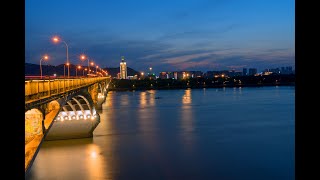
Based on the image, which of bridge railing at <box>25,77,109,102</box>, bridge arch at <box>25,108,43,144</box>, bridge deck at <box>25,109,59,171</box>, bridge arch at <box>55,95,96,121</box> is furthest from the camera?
bridge arch at <box>55,95,96,121</box>

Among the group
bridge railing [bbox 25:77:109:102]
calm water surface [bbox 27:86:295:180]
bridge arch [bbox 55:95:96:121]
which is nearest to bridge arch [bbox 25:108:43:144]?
bridge railing [bbox 25:77:109:102]

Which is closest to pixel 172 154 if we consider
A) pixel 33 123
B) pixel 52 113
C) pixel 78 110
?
pixel 78 110

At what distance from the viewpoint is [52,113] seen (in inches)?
781

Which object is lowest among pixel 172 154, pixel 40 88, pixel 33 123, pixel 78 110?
pixel 172 154

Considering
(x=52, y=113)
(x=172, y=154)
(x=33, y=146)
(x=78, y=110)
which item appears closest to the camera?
(x=33, y=146)

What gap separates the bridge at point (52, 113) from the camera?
45.9 feet

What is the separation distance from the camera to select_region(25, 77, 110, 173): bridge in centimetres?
1398

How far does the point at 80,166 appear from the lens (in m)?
28.7

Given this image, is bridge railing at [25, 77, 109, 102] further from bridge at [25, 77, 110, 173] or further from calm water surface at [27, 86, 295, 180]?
calm water surface at [27, 86, 295, 180]

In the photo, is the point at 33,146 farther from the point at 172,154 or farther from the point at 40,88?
the point at 172,154

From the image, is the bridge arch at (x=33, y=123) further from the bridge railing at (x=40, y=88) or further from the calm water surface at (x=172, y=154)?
the calm water surface at (x=172, y=154)

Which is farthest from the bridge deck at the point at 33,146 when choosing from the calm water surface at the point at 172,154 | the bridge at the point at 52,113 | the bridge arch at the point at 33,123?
the calm water surface at the point at 172,154

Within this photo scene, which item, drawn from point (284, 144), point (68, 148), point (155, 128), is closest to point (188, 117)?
point (155, 128)
